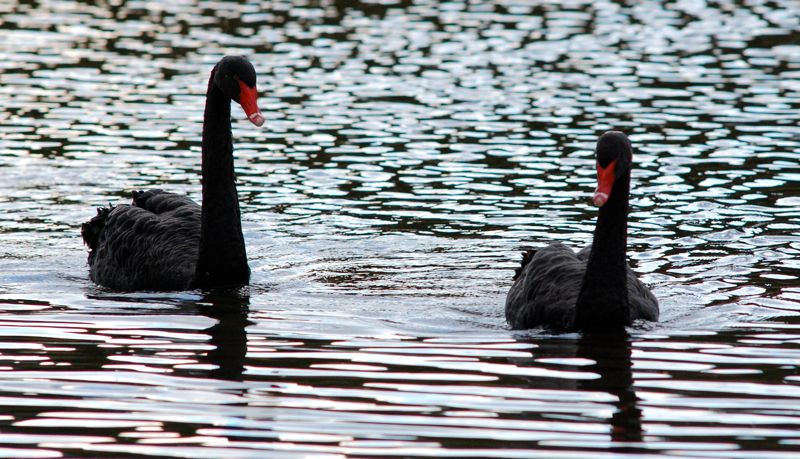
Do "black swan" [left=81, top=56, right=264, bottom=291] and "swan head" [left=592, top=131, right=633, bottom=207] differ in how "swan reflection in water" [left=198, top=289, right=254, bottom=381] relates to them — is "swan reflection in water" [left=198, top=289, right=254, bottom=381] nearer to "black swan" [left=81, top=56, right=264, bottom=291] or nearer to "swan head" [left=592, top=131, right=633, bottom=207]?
"black swan" [left=81, top=56, right=264, bottom=291]

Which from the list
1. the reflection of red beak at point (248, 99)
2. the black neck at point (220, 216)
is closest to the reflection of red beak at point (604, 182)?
the reflection of red beak at point (248, 99)

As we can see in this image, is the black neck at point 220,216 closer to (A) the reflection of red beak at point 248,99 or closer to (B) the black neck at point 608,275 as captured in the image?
(A) the reflection of red beak at point 248,99

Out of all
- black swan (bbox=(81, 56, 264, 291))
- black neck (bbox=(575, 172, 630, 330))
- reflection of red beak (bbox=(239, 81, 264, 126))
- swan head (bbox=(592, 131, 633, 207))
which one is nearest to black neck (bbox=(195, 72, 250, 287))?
black swan (bbox=(81, 56, 264, 291))

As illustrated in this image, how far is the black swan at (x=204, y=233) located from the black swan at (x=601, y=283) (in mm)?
2063

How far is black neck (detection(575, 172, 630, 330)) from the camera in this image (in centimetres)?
828

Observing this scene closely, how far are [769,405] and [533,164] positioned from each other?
7.56m

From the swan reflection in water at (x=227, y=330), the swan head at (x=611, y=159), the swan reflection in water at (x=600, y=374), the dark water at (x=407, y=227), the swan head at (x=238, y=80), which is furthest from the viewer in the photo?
the swan head at (x=238, y=80)

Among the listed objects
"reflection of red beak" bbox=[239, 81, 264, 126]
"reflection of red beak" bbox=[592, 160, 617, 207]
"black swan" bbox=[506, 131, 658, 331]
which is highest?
"reflection of red beak" bbox=[239, 81, 264, 126]

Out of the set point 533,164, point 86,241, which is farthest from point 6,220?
point 533,164

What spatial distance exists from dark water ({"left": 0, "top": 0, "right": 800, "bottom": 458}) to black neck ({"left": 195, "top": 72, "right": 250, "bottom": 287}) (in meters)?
0.18

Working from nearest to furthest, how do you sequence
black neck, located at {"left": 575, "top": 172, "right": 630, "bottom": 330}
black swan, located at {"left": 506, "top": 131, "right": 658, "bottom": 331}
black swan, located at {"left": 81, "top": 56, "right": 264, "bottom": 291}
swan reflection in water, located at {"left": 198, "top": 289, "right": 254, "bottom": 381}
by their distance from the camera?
swan reflection in water, located at {"left": 198, "top": 289, "right": 254, "bottom": 381}
black swan, located at {"left": 506, "top": 131, "right": 658, "bottom": 331}
black neck, located at {"left": 575, "top": 172, "right": 630, "bottom": 330}
black swan, located at {"left": 81, "top": 56, "right": 264, "bottom": 291}

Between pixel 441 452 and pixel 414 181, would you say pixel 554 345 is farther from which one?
pixel 414 181

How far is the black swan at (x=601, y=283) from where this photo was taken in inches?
320

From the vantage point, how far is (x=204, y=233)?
9727mm
